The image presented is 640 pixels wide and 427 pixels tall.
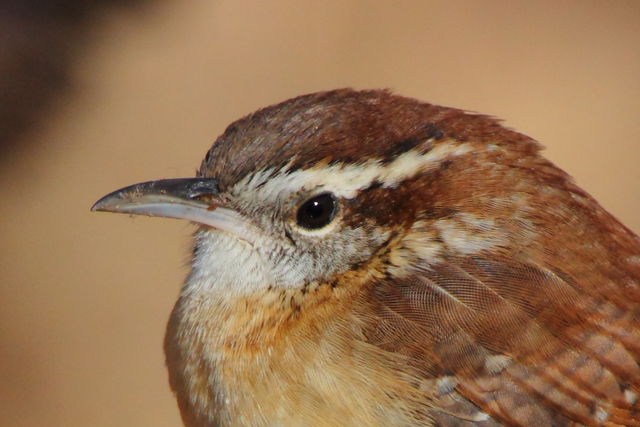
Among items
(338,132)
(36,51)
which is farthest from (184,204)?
(36,51)

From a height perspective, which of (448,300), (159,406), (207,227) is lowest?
(159,406)

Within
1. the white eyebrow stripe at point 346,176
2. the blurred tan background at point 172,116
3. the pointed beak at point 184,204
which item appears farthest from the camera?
the blurred tan background at point 172,116

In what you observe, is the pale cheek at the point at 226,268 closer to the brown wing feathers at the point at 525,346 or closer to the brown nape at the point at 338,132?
the brown nape at the point at 338,132

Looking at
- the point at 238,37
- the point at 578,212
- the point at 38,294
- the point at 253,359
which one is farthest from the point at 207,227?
the point at 238,37

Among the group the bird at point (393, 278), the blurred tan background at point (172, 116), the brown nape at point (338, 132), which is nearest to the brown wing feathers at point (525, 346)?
the bird at point (393, 278)

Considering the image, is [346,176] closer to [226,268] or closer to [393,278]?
[393,278]

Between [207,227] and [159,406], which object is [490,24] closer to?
[159,406]
